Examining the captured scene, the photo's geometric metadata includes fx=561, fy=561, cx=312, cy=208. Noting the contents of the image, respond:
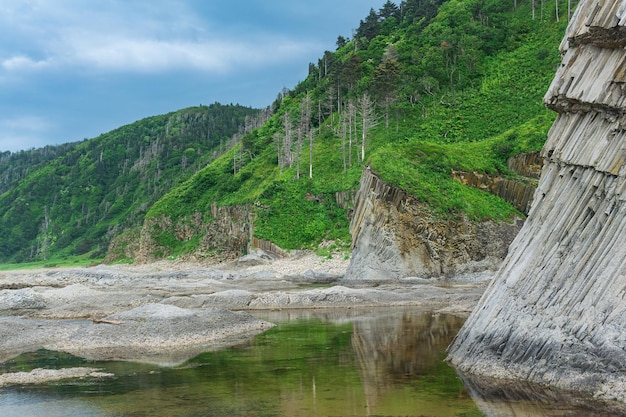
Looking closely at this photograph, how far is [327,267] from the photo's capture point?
68625 millimetres

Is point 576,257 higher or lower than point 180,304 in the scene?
higher

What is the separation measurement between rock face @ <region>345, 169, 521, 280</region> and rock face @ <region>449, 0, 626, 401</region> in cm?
3296

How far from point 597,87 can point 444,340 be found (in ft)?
47.7

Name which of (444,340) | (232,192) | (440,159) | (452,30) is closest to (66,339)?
(444,340)

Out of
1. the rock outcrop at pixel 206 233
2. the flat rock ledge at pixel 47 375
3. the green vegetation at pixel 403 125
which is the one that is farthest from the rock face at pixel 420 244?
the flat rock ledge at pixel 47 375

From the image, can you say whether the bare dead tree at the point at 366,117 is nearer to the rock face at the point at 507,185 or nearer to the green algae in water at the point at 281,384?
the rock face at the point at 507,185

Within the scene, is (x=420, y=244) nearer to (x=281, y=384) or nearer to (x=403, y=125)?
(x=281, y=384)

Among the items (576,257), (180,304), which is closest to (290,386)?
(576,257)

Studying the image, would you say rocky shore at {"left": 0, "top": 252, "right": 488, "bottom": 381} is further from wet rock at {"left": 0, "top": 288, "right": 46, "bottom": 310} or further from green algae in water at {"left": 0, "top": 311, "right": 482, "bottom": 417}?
green algae in water at {"left": 0, "top": 311, "right": 482, "bottom": 417}

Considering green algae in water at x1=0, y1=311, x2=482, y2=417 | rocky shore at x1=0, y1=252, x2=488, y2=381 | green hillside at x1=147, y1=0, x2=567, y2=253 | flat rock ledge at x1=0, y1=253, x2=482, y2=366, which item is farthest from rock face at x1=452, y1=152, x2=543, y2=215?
green algae in water at x1=0, y1=311, x2=482, y2=417

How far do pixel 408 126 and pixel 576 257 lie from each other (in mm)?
79690

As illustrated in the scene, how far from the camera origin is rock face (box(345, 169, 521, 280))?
188ft

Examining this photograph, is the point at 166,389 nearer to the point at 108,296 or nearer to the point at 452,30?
the point at 108,296

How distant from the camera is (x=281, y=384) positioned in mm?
21172
